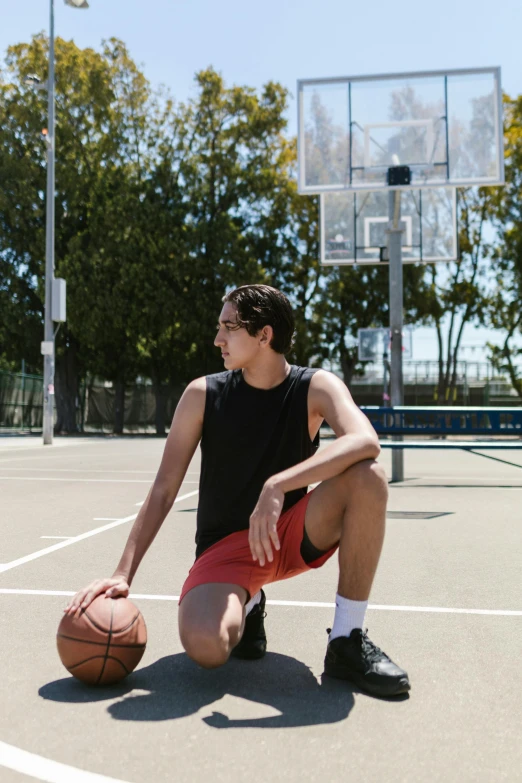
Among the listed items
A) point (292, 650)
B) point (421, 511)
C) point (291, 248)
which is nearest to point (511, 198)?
point (291, 248)

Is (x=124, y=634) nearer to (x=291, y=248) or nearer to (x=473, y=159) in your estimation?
(x=473, y=159)

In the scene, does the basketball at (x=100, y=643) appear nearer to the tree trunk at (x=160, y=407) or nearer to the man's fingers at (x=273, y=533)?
the man's fingers at (x=273, y=533)

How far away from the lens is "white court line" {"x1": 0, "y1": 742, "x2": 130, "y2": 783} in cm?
246

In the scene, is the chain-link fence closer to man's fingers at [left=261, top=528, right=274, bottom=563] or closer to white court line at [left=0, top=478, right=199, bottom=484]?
white court line at [left=0, top=478, right=199, bottom=484]

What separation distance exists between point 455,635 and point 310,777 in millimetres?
1889

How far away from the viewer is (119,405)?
37.2 meters

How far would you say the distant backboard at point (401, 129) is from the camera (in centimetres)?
1505

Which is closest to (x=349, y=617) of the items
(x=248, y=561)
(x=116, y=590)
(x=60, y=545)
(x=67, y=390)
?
(x=248, y=561)

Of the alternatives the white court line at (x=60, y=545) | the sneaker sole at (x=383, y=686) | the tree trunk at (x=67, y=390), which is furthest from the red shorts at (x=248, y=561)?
the tree trunk at (x=67, y=390)

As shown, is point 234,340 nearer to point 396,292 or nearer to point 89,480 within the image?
point 89,480

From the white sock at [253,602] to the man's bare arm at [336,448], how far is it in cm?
65

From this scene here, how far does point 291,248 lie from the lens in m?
37.4

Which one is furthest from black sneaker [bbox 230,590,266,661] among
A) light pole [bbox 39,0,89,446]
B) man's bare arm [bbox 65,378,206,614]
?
light pole [bbox 39,0,89,446]

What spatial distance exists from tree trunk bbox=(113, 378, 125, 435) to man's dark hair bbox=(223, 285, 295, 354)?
3362cm
